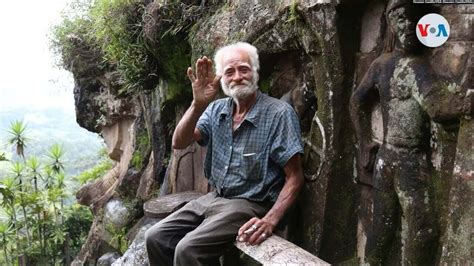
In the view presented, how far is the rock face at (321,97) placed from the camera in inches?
97.9

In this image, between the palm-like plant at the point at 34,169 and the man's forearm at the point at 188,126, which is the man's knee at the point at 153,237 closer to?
the man's forearm at the point at 188,126

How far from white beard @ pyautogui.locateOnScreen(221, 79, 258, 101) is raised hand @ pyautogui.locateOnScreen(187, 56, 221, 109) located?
3.6 inches

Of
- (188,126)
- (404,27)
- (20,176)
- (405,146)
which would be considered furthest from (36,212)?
(404,27)

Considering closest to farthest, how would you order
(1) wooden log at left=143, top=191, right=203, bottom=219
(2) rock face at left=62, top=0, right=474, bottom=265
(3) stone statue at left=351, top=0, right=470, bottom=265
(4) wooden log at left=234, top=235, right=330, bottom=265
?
1. (2) rock face at left=62, top=0, right=474, bottom=265
2. (3) stone statue at left=351, top=0, right=470, bottom=265
3. (4) wooden log at left=234, top=235, right=330, bottom=265
4. (1) wooden log at left=143, top=191, right=203, bottom=219

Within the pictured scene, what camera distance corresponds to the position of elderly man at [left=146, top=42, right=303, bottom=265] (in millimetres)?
3064

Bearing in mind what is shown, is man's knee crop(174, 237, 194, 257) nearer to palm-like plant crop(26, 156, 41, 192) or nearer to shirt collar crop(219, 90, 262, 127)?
shirt collar crop(219, 90, 262, 127)

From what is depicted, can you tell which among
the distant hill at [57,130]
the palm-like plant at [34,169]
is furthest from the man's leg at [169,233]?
the distant hill at [57,130]

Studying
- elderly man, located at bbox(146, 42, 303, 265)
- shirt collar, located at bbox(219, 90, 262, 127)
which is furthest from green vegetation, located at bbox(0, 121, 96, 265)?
shirt collar, located at bbox(219, 90, 262, 127)

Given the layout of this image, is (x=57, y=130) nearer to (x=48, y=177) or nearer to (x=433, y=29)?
(x=48, y=177)

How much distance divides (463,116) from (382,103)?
56cm

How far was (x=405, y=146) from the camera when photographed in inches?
108

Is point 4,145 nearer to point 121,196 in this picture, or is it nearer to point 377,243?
Result: point 121,196

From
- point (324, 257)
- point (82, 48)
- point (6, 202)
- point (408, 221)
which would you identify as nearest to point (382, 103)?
point (408, 221)

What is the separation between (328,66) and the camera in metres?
3.28
